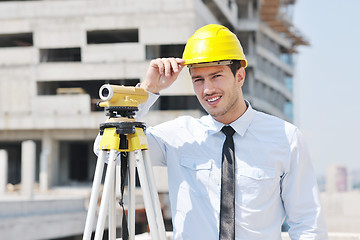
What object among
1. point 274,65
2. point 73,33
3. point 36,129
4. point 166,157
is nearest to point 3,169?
point 36,129

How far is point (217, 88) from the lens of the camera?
2.23m

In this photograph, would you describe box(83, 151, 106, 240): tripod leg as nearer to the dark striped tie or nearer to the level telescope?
the level telescope

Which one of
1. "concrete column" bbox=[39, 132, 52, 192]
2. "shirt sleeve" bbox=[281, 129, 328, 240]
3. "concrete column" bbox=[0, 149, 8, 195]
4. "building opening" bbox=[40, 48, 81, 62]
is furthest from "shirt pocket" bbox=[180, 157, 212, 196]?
"building opening" bbox=[40, 48, 81, 62]

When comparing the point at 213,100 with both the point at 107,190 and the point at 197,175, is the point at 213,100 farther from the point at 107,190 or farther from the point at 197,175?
the point at 107,190

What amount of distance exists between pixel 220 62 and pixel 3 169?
54.1ft

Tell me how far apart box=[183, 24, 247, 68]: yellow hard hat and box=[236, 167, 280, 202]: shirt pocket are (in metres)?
0.54

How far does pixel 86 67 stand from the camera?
79.2 ft

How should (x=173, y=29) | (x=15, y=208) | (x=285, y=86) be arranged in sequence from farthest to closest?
1. (x=285, y=86)
2. (x=173, y=29)
3. (x=15, y=208)

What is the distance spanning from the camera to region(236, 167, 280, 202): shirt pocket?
2.25 metres

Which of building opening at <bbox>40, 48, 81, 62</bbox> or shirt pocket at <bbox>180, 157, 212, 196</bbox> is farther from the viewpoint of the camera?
building opening at <bbox>40, 48, 81, 62</bbox>

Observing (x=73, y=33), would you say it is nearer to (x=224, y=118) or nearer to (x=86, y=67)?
(x=86, y=67)

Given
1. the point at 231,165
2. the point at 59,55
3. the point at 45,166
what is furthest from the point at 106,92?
the point at 59,55

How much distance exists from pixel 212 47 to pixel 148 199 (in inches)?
29.1

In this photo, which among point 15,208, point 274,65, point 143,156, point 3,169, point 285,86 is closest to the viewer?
point 143,156
